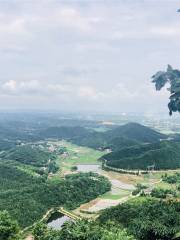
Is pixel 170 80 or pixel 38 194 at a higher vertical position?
pixel 170 80

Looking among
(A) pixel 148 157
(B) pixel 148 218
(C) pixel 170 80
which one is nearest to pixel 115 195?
(B) pixel 148 218

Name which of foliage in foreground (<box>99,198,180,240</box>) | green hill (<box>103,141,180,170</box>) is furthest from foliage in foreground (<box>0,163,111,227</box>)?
green hill (<box>103,141,180,170</box>)

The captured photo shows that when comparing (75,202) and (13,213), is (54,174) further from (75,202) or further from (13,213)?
(13,213)

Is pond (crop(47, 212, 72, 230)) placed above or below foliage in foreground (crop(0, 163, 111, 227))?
below

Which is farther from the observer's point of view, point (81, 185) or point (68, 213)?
point (81, 185)

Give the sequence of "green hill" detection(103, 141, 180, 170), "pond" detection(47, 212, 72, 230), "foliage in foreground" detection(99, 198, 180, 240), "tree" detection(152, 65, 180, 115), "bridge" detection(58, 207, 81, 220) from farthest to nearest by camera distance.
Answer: "green hill" detection(103, 141, 180, 170), "bridge" detection(58, 207, 81, 220), "pond" detection(47, 212, 72, 230), "tree" detection(152, 65, 180, 115), "foliage in foreground" detection(99, 198, 180, 240)

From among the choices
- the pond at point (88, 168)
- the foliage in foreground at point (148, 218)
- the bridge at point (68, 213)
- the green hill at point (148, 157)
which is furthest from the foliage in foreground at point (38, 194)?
the pond at point (88, 168)

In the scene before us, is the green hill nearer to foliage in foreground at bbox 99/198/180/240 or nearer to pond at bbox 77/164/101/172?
pond at bbox 77/164/101/172

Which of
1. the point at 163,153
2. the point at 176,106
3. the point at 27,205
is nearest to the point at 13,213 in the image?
the point at 27,205

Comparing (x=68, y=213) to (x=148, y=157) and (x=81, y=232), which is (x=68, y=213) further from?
(x=148, y=157)
